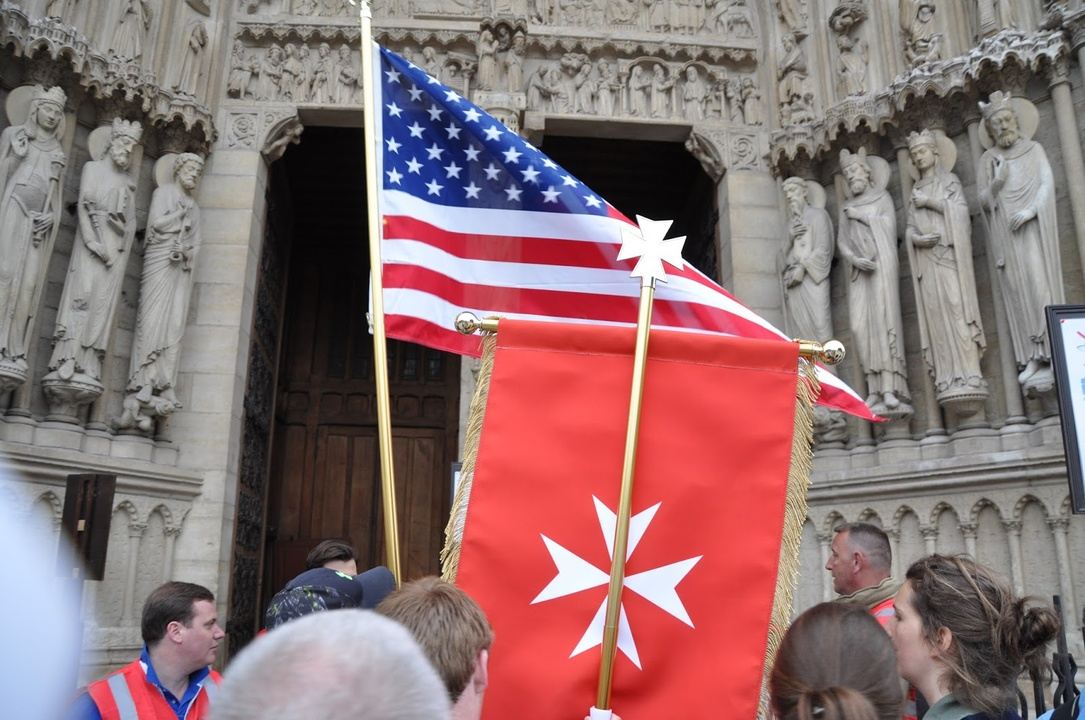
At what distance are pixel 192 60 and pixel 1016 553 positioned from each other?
872 cm

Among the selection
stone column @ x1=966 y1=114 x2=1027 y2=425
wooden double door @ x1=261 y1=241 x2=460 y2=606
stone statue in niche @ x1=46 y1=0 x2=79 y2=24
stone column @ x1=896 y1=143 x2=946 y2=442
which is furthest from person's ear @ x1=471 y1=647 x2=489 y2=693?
wooden double door @ x1=261 y1=241 x2=460 y2=606

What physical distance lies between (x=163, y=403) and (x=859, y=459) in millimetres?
6183

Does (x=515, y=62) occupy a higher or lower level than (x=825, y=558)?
higher

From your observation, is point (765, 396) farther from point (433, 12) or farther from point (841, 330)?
point (433, 12)

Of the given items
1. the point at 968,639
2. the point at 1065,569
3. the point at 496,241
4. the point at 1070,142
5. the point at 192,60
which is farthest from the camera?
the point at 192,60

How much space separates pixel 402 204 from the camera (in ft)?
12.9

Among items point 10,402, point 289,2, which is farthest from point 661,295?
point 289,2

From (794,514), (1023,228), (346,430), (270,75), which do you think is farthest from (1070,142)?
(346,430)

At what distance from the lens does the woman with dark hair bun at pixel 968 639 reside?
191 centimetres

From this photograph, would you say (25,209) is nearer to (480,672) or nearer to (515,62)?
(515,62)

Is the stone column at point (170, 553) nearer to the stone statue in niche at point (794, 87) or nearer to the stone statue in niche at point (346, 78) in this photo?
the stone statue in niche at point (346, 78)

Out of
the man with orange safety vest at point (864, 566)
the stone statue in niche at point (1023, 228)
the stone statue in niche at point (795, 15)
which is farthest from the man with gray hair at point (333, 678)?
the stone statue in niche at point (795, 15)

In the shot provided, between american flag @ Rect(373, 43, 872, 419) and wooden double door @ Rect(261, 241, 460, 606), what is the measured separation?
810cm

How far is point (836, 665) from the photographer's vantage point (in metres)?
1.56
